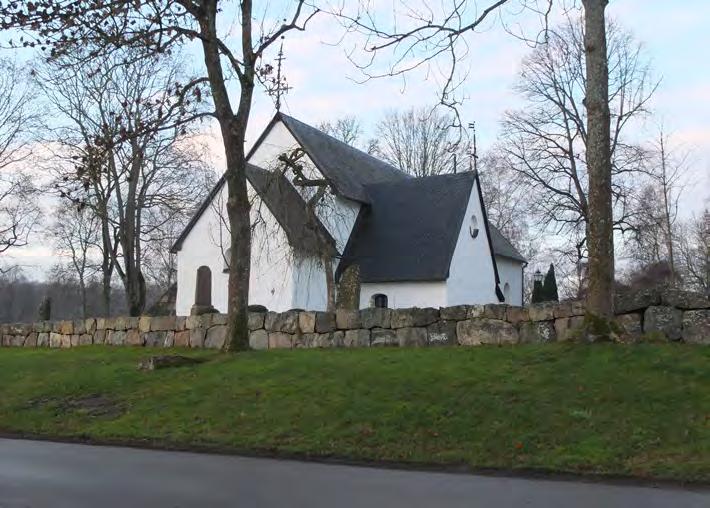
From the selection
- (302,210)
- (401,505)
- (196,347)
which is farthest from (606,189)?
(302,210)

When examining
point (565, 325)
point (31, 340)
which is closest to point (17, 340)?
point (31, 340)

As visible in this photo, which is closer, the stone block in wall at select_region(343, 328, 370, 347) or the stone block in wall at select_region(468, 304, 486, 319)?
the stone block in wall at select_region(468, 304, 486, 319)

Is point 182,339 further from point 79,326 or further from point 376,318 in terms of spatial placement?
point 376,318

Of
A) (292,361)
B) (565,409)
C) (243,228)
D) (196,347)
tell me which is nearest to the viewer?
(565,409)

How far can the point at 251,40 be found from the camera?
1758cm

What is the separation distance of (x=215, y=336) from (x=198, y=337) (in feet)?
2.18

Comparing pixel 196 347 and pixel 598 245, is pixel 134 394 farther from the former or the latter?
pixel 598 245

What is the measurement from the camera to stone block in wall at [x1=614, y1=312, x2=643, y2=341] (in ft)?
42.7

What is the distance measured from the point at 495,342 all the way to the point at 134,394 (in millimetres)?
7491

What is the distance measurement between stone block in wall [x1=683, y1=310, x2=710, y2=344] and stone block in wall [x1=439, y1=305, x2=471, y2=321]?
4683 millimetres

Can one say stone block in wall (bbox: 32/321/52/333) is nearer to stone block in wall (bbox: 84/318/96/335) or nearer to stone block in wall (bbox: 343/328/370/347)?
stone block in wall (bbox: 84/318/96/335)

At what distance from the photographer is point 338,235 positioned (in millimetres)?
34062

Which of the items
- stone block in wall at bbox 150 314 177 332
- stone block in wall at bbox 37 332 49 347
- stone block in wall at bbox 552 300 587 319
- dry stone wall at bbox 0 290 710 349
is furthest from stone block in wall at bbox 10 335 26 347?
stone block in wall at bbox 552 300 587 319

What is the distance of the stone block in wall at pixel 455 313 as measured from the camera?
16.0 meters
